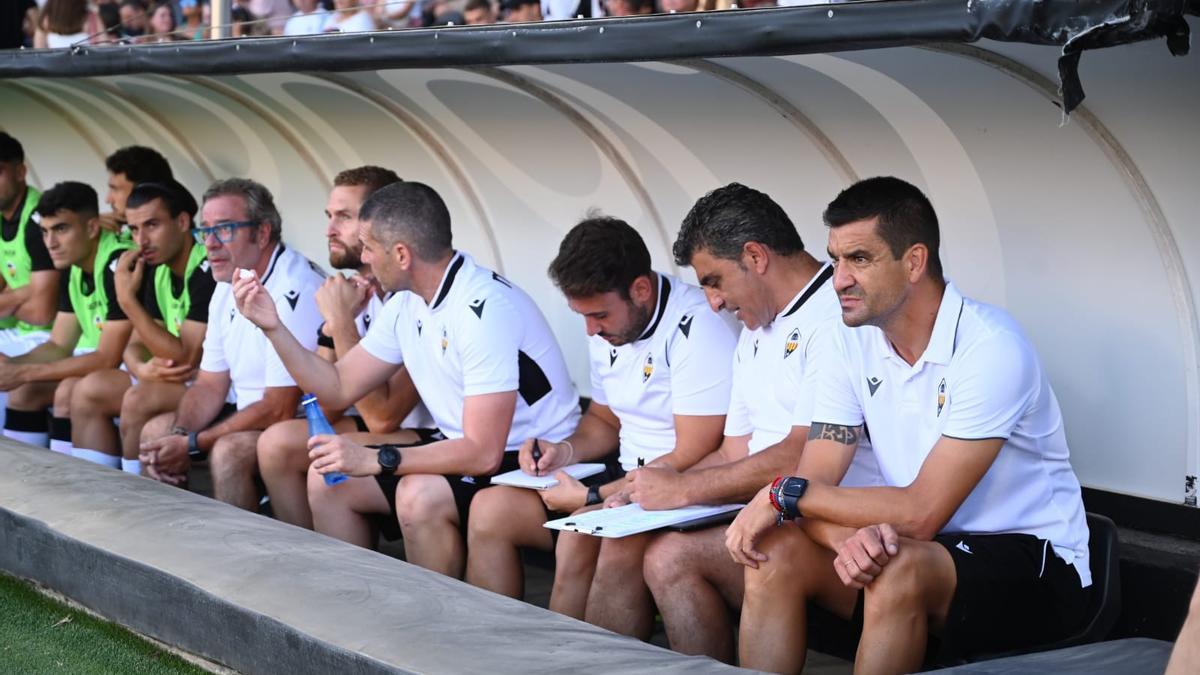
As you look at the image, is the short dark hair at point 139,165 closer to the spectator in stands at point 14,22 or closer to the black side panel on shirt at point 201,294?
the black side panel on shirt at point 201,294

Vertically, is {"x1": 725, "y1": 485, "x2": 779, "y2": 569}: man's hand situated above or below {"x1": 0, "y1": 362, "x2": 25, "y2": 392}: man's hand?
above

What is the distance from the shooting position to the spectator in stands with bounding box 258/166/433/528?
464 cm

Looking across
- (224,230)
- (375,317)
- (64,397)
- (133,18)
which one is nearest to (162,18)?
(133,18)

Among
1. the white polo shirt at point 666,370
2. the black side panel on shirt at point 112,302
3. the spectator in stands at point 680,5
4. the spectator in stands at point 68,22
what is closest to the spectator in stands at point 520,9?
the spectator in stands at point 680,5

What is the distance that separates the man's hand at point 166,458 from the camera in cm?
504

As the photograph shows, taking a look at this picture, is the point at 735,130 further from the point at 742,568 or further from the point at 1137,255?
the point at 742,568

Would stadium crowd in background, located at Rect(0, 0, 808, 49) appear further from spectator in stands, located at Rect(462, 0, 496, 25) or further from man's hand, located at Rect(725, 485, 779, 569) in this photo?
man's hand, located at Rect(725, 485, 779, 569)

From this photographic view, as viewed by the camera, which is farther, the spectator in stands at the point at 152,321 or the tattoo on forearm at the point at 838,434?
the spectator in stands at the point at 152,321

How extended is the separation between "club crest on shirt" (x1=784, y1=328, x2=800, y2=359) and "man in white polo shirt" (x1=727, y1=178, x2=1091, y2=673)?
13.7 inches

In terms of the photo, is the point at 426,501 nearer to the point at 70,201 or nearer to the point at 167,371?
the point at 167,371

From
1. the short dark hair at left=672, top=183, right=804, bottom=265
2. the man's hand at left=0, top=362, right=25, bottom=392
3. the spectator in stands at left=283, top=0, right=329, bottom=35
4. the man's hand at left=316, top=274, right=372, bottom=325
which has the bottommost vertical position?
the man's hand at left=0, top=362, right=25, bottom=392

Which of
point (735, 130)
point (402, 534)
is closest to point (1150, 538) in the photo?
point (735, 130)

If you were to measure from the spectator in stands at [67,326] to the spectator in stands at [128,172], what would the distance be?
Answer: 3.0 inches

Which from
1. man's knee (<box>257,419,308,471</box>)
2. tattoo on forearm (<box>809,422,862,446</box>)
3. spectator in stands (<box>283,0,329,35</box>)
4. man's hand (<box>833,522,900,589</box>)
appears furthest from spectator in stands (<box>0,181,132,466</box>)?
man's hand (<box>833,522,900,589</box>)
